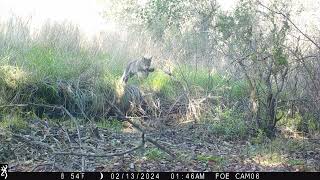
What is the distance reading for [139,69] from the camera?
337 inches

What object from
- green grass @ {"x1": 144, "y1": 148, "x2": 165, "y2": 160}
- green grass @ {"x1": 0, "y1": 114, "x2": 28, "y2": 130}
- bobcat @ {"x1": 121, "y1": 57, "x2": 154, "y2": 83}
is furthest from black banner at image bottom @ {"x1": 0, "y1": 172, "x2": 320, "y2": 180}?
bobcat @ {"x1": 121, "y1": 57, "x2": 154, "y2": 83}

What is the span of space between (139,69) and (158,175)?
3.76m

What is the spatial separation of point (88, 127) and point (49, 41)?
11.7ft

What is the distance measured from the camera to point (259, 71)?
7375 millimetres

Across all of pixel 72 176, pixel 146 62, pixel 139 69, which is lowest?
pixel 72 176

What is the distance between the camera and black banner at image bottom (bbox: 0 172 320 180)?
489cm

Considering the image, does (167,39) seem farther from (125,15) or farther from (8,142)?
(8,142)

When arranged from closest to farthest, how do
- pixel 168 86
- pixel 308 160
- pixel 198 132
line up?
pixel 308 160 < pixel 198 132 < pixel 168 86

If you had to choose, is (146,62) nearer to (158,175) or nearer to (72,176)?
(158,175)

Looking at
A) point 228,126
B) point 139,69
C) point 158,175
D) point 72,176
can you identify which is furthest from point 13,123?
point 228,126

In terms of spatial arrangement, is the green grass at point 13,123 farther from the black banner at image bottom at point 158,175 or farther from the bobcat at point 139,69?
the bobcat at point 139,69

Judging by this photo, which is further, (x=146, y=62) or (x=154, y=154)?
(x=146, y=62)

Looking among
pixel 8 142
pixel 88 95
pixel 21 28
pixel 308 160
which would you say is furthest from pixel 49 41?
pixel 308 160

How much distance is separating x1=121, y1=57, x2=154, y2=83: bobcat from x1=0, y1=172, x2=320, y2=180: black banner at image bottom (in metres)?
3.57
